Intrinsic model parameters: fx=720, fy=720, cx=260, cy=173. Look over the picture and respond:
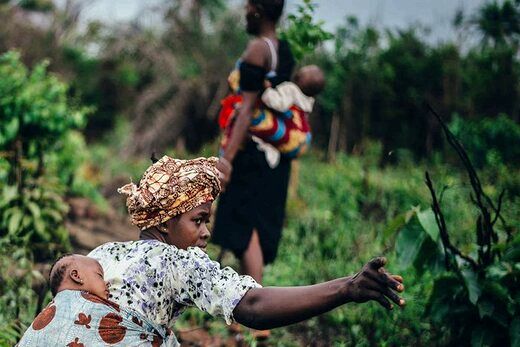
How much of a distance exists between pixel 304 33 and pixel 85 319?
2.45 metres

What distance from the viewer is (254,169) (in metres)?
4.18

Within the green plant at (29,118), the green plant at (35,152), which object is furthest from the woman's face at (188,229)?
the green plant at (29,118)

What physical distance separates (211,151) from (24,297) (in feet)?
17.3

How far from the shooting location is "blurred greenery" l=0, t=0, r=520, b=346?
144 inches

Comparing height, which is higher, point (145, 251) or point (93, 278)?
point (145, 251)

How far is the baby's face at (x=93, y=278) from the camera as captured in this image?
82.5 inches

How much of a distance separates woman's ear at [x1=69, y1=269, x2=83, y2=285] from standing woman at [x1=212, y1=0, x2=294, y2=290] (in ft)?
6.14

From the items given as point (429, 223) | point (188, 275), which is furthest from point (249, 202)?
point (188, 275)

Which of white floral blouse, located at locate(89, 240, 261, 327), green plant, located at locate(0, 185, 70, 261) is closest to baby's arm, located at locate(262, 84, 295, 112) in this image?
green plant, located at locate(0, 185, 70, 261)

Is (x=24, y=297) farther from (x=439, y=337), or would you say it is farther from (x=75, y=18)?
(x=75, y=18)

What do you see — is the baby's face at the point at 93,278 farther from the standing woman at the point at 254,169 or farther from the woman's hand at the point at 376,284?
the standing woman at the point at 254,169

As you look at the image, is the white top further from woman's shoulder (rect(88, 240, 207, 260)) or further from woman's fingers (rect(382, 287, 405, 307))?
woman's fingers (rect(382, 287, 405, 307))

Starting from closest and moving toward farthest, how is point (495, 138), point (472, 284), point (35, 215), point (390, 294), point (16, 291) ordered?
point (390, 294) < point (472, 284) < point (16, 291) < point (35, 215) < point (495, 138)

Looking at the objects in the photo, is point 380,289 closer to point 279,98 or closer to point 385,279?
point 385,279
